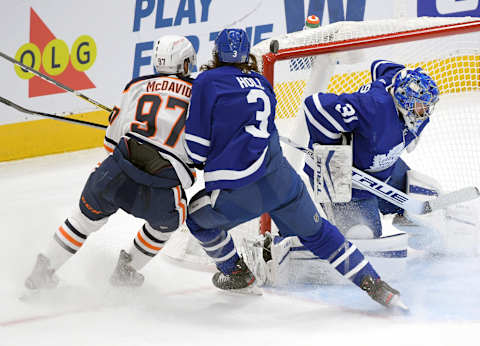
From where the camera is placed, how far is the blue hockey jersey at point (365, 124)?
8.19 feet

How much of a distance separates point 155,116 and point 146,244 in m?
0.48

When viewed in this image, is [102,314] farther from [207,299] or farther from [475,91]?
[475,91]

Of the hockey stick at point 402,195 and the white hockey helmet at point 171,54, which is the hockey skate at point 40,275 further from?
the hockey stick at point 402,195

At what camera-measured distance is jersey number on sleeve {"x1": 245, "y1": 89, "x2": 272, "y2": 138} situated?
2.12 meters

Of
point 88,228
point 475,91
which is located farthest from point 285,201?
point 475,91

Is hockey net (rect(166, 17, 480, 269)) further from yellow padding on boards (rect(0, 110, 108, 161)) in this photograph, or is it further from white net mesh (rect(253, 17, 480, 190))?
yellow padding on boards (rect(0, 110, 108, 161))

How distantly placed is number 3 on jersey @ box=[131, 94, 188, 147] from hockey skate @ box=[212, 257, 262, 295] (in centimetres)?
55

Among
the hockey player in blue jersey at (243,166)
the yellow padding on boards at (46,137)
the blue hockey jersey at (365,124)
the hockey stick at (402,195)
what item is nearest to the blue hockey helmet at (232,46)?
the hockey player in blue jersey at (243,166)

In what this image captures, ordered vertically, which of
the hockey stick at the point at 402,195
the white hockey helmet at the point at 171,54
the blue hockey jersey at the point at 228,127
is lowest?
the hockey stick at the point at 402,195

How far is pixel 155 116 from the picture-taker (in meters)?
2.15

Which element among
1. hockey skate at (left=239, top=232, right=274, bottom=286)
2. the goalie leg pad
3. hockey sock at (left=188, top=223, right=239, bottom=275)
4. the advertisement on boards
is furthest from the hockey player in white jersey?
the advertisement on boards

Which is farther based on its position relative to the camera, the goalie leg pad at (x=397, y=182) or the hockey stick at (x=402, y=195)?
the goalie leg pad at (x=397, y=182)

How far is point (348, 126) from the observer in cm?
253

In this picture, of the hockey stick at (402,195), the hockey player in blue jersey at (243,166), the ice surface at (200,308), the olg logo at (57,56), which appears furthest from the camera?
the olg logo at (57,56)
